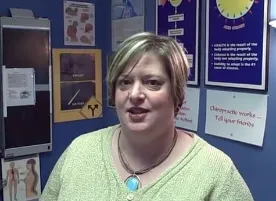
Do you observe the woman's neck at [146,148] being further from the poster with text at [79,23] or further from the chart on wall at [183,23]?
the poster with text at [79,23]

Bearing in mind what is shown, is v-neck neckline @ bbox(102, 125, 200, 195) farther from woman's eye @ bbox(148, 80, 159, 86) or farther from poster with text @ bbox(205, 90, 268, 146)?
poster with text @ bbox(205, 90, 268, 146)

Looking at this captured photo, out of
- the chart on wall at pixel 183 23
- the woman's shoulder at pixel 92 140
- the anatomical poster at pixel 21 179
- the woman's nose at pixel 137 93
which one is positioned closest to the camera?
the woman's nose at pixel 137 93

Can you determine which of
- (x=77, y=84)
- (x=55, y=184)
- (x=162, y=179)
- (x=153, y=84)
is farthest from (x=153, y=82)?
(x=77, y=84)

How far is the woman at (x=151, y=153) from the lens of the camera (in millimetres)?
932

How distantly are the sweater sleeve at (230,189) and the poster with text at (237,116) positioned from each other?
2.05 feet

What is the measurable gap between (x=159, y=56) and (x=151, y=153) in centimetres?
27

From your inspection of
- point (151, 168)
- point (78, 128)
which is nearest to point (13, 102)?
point (78, 128)

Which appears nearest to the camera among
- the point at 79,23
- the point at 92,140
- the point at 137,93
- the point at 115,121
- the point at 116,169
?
the point at 137,93

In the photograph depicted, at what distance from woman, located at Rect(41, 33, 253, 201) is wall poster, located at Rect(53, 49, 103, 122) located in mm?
1177

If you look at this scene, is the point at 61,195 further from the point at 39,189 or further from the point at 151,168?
the point at 39,189

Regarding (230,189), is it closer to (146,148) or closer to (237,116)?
(146,148)

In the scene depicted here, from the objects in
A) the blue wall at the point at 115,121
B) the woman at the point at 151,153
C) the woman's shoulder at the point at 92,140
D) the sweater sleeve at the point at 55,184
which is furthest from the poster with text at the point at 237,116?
the sweater sleeve at the point at 55,184

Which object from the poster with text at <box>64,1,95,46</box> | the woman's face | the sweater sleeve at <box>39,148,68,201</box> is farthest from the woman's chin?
the poster with text at <box>64,1,95,46</box>

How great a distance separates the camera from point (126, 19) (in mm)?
2262
